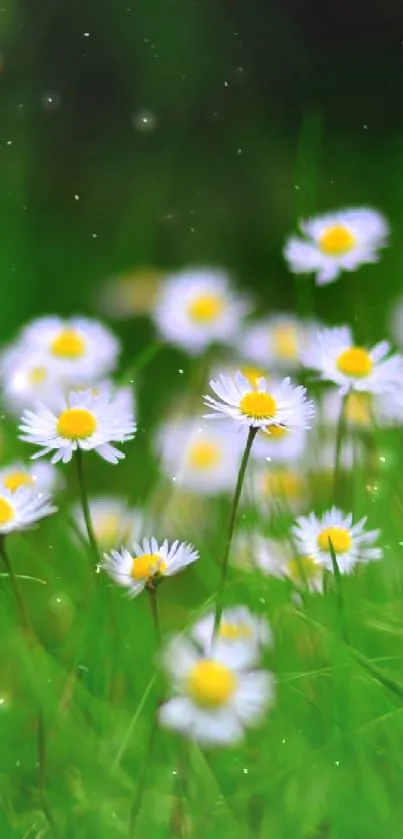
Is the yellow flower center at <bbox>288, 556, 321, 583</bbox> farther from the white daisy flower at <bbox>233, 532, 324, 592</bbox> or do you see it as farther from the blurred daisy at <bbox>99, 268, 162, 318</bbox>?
the blurred daisy at <bbox>99, 268, 162, 318</bbox>

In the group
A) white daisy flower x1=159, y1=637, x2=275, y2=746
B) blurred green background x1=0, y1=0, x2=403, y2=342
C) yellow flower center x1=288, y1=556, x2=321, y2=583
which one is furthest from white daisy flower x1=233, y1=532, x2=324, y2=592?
blurred green background x1=0, y1=0, x2=403, y2=342

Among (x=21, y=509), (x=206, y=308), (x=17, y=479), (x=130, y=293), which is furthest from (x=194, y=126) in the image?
(x=21, y=509)

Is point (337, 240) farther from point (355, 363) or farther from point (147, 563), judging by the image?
point (147, 563)

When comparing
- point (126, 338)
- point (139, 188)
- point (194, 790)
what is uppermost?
point (139, 188)

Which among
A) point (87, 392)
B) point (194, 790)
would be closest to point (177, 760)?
point (194, 790)

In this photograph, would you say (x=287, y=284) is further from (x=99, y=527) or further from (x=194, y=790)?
(x=194, y=790)

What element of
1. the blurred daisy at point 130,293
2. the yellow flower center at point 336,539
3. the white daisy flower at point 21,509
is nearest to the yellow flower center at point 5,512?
the white daisy flower at point 21,509
